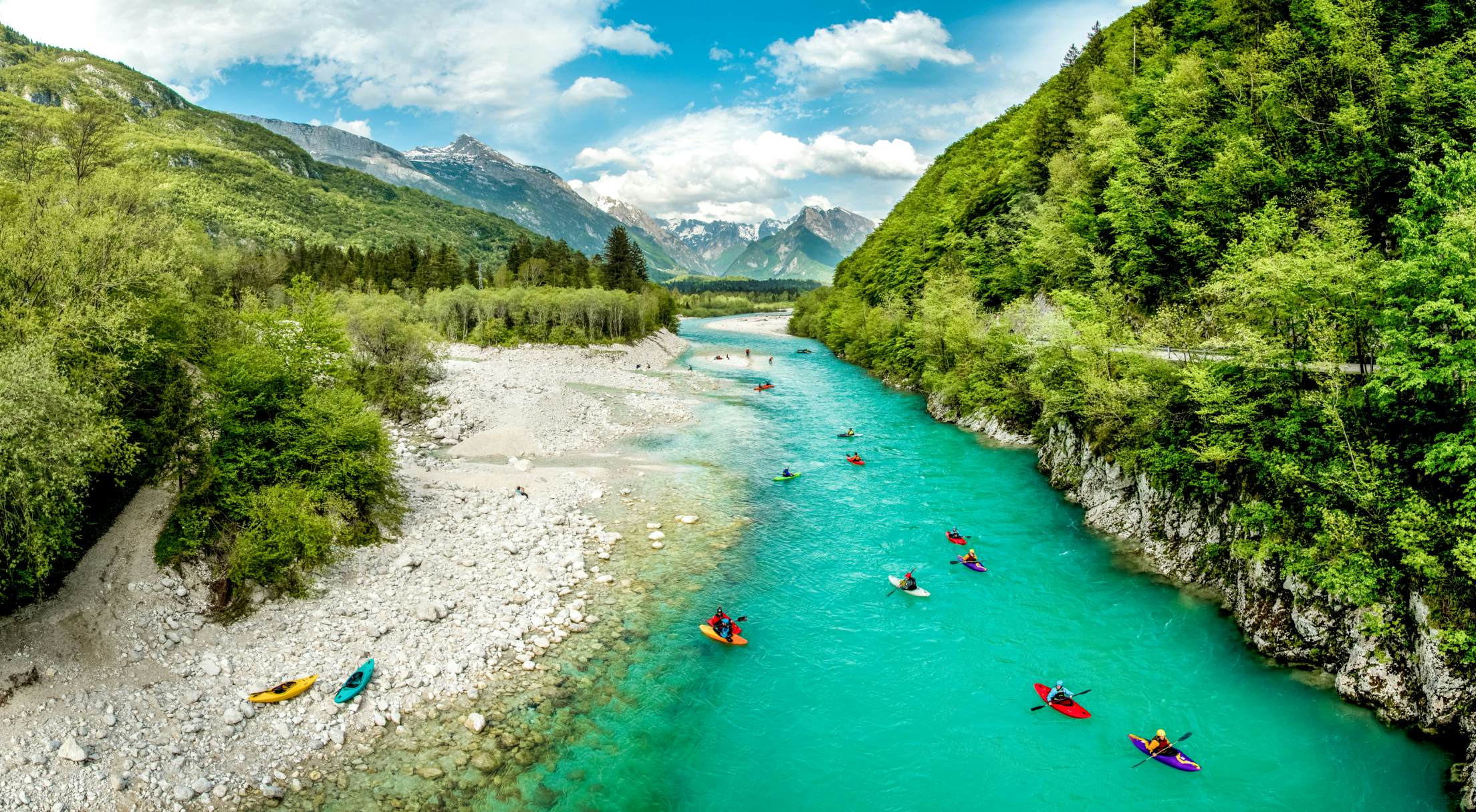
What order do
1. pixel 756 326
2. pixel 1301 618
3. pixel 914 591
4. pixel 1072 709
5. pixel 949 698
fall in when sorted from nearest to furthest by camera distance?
pixel 1072 709 → pixel 949 698 → pixel 1301 618 → pixel 914 591 → pixel 756 326

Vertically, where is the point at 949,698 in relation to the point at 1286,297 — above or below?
below

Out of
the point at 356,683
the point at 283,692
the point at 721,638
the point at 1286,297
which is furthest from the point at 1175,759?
the point at 283,692

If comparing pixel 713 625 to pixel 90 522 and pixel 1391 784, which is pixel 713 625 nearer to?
pixel 1391 784

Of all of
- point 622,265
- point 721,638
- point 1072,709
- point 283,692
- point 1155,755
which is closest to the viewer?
point 1155,755

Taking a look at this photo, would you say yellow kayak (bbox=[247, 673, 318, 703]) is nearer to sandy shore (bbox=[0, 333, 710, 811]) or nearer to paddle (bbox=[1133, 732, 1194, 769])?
sandy shore (bbox=[0, 333, 710, 811])

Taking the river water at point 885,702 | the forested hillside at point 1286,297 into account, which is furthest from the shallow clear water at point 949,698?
the forested hillside at point 1286,297

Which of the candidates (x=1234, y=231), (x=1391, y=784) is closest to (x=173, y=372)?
(x=1391, y=784)

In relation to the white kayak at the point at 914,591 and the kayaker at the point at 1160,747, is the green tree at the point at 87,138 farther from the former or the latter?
the kayaker at the point at 1160,747

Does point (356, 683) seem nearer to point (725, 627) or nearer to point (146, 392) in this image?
point (725, 627)
